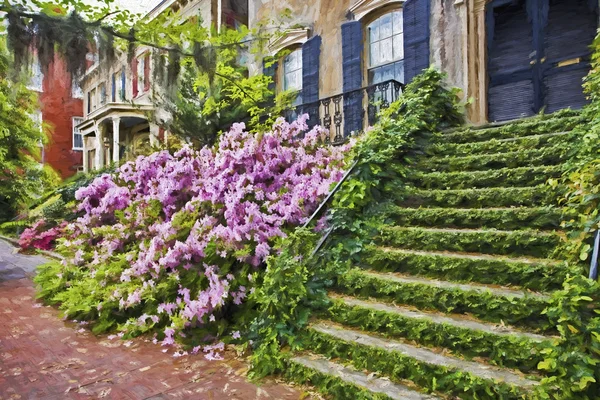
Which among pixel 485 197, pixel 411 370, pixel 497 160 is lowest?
pixel 411 370

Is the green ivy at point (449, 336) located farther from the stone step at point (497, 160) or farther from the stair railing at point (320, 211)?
the stone step at point (497, 160)

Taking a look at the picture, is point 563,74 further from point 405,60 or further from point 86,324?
point 86,324

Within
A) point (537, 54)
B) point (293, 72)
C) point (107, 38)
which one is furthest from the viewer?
point (293, 72)

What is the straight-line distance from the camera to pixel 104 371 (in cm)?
372

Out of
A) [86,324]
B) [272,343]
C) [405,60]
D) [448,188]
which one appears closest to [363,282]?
[272,343]

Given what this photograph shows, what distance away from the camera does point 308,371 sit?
3.26 m

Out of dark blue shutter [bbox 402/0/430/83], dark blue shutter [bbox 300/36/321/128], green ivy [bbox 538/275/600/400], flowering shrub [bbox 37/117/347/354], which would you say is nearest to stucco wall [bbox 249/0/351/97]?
dark blue shutter [bbox 300/36/321/128]

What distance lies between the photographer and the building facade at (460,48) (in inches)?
278

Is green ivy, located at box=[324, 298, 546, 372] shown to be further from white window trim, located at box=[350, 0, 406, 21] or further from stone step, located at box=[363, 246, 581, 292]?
white window trim, located at box=[350, 0, 406, 21]

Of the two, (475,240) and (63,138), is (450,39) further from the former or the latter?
(63,138)

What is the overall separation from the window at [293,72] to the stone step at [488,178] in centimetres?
655

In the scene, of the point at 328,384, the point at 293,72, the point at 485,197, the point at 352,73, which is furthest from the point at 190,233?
the point at 293,72

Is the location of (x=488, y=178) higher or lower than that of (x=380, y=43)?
lower

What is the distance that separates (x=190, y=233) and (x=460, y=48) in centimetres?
638
